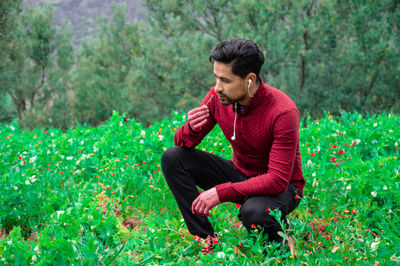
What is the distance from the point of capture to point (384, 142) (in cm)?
433

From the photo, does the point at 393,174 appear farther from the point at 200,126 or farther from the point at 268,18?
the point at 268,18

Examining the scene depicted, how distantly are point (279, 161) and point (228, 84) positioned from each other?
63 centimetres

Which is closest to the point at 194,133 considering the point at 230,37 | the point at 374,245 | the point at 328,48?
the point at 374,245

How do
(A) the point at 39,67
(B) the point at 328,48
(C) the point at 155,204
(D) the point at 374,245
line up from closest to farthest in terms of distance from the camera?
(D) the point at 374,245
(C) the point at 155,204
(B) the point at 328,48
(A) the point at 39,67

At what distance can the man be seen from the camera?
2645mm

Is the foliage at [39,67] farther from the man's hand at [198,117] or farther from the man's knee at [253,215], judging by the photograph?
the man's knee at [253,215]

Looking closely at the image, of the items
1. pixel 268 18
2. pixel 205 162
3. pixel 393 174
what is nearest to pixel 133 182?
pixel 205 162

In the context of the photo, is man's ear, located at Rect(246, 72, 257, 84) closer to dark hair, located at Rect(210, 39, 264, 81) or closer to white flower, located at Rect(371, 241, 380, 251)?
dark hair, located at Rect(210, 39, 264, 81)

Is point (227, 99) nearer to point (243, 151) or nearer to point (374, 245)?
point (243, 151)

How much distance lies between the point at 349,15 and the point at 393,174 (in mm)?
12883

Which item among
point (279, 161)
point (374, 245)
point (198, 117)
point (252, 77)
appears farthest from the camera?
point (198, 117)

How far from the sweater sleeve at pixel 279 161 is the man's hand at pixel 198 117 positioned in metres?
0.51

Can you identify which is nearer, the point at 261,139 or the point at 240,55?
the point at 240,55

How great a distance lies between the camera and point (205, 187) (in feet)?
10.6
